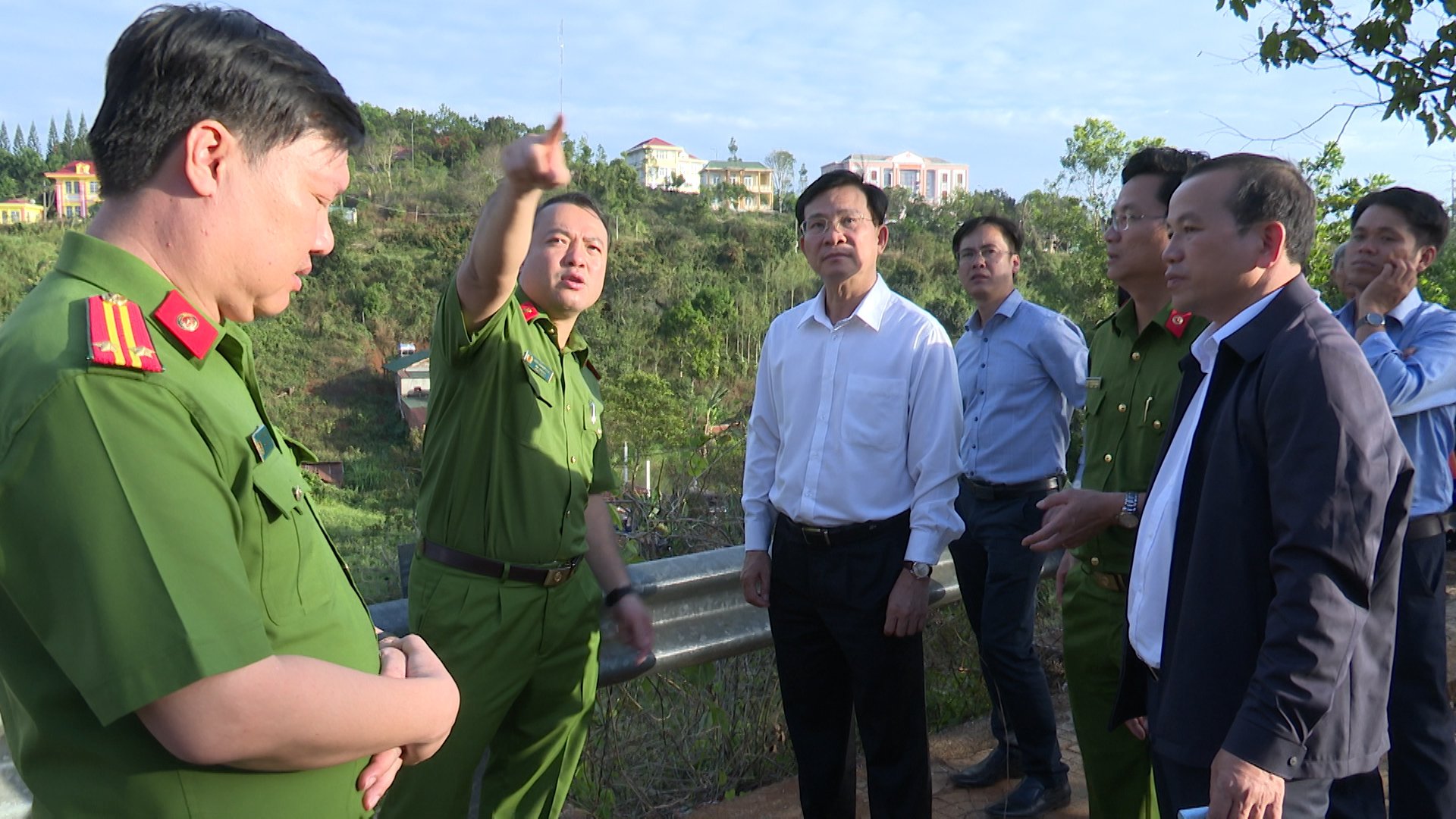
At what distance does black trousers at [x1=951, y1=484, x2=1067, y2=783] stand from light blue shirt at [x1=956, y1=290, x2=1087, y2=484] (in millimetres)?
130

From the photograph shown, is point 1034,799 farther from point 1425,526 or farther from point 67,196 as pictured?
point 67,196

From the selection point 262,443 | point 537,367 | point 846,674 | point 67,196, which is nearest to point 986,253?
point 846,674

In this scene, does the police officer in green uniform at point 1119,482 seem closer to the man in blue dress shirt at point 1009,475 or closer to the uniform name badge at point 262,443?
the man in blue dress shirt at point 1009,475

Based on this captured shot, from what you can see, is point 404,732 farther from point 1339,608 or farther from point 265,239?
point 1339,608

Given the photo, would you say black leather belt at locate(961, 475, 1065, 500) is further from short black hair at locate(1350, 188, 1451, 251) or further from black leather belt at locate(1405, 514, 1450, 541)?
short black hair at locate(1350, 188, 1451, 251)

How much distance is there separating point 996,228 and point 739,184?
3161 inches

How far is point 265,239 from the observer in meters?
1.31

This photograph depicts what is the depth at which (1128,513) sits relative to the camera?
2721mm

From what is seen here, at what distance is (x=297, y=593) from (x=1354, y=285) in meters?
3.59

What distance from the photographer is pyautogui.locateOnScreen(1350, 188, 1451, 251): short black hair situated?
11.3ft

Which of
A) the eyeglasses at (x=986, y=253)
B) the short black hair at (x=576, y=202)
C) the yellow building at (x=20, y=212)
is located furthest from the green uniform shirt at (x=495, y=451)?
the yellow building at (x=20, y=212)

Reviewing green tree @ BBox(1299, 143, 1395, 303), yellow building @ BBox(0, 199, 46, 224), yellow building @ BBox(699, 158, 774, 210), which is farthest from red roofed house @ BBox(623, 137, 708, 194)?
green tree @ BBox(1299, 143, 1395, 303)

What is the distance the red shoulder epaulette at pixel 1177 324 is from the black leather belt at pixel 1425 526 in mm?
998

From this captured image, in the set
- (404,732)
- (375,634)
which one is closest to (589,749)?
(375,634)
